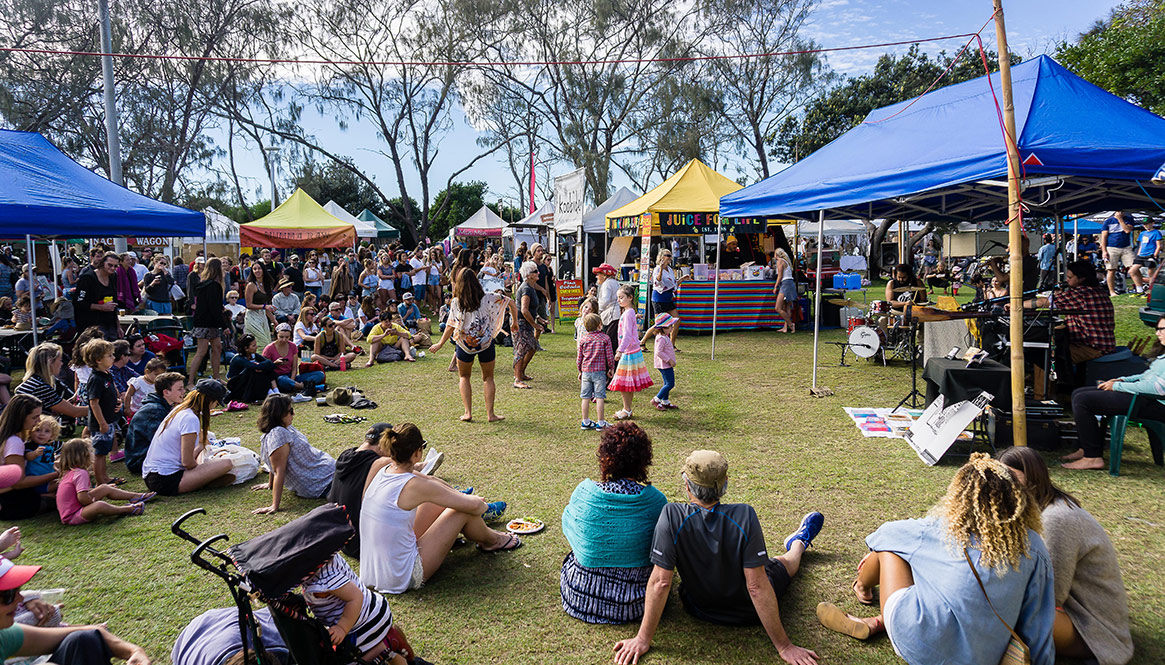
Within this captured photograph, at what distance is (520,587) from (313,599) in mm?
1456

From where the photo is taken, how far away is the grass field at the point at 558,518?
3.47 meters

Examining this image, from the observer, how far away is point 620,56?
31.6 m

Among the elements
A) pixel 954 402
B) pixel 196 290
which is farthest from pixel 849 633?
pixel 196 290

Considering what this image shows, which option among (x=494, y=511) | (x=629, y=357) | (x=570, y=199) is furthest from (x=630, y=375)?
(x=570, y=199)

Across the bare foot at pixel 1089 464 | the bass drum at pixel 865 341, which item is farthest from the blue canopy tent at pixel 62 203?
the bare foot at pixel 1089 464

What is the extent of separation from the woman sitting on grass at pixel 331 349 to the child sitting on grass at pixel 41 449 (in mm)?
5802

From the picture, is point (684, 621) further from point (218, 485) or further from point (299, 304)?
point (299, 304)

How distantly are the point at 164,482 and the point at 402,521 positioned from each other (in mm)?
2957

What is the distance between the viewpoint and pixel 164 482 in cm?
563

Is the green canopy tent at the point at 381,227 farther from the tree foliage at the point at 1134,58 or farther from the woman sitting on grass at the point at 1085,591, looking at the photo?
the woman sitting on grass at the point at 1085,591

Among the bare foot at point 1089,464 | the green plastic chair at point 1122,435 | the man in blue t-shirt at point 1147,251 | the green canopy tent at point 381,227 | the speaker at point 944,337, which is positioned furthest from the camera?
the green canopy tent at point 381,227

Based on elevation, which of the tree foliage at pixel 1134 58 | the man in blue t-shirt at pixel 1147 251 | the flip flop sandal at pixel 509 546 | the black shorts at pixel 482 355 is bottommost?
the flip flop sandal at pixel 509 546

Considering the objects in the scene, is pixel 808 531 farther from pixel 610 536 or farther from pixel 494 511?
pixel 494 511

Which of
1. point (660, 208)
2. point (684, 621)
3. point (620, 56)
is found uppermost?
point (620, 56)
